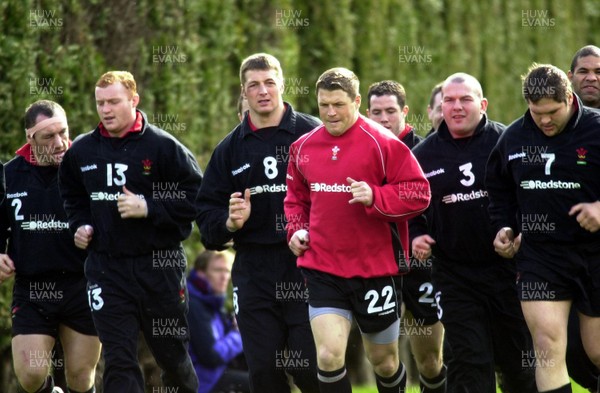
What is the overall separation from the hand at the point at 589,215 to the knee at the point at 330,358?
1864 millimetres

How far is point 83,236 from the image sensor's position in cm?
927

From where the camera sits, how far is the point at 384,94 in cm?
1066

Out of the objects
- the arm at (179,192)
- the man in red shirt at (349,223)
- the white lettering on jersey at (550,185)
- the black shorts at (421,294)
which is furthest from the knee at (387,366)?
the arm at (179,192)

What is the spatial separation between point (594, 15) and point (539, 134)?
14987 mm

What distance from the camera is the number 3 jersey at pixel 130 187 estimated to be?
9305 mm

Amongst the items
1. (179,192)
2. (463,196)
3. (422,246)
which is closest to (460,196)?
(463,196)

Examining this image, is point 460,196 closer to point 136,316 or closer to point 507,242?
point 507,242

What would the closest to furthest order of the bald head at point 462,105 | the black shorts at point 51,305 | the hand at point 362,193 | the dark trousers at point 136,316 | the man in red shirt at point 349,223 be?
the hand at point 362,193, the man in red shirt at point 349,223, the dark trousers at point 136,316, the bald head at point 462,105, the black shorts at point 51,305

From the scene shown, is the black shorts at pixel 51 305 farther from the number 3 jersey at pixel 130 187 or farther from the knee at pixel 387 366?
the knee at pixel 387 366

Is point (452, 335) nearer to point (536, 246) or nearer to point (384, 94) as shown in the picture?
point (536, 246)

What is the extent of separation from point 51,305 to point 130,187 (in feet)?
4.07

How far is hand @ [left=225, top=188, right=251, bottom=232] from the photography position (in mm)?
8867

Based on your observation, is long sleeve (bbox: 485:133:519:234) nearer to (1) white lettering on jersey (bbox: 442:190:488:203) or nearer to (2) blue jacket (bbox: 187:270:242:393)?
(1) white lettering on jersey (bbox: 442:190:488:203)

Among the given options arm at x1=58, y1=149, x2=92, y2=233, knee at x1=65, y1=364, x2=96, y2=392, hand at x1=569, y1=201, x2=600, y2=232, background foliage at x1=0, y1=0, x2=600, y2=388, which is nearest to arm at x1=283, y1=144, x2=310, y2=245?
arm at x1=58, y1=149, x2=92, y2=233
